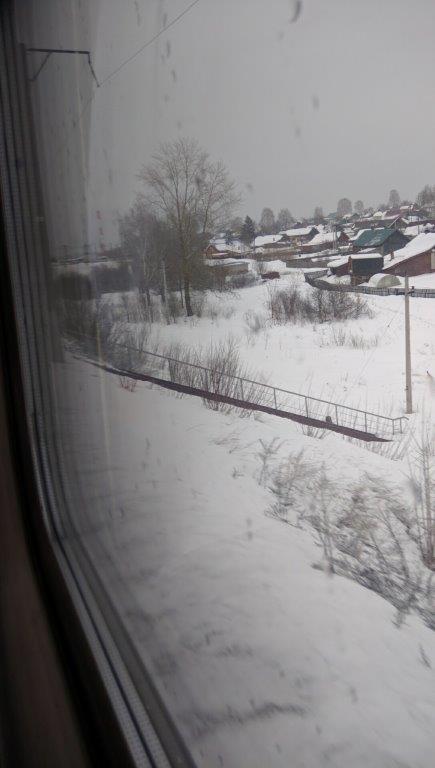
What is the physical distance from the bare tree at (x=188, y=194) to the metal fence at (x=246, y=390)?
0.46 feet

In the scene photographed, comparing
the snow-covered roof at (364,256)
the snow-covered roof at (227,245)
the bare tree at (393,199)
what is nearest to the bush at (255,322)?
the snow-covered roof at (227,245)

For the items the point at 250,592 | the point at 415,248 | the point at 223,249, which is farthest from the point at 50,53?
the point at 250,592

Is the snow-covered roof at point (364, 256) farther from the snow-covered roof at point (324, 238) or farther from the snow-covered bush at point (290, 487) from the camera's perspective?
the snow-covered bush at point (290, 487)

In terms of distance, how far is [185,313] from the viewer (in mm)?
1049

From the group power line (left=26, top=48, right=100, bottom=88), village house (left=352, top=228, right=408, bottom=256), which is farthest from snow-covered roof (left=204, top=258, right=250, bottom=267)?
power line (left=26, top=48, right=100, bottom=88)

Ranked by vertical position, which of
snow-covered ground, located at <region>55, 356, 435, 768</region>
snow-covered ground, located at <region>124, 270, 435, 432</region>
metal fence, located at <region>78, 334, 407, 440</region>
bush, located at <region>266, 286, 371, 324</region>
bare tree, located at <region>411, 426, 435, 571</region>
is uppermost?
bush, located at <region>266, 286, 371, 324</region>

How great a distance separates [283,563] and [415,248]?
1.74ft

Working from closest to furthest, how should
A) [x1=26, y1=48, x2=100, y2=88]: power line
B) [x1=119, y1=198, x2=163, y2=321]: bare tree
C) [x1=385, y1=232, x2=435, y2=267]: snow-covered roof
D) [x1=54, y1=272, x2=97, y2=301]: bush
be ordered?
[x1=385, y1=232, x2=435, y2=267]: snow-covered roof < [x1=119, y1=198, x2=163, y2=321]: bare tree < [x1=26, y1=48, x2=100, y2=88]: power line < [x1=54, y1=272, x2=97, y2=301]: bush

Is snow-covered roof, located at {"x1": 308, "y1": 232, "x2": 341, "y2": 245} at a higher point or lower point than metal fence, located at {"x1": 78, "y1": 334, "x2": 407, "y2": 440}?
higher

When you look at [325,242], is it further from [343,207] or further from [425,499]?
[425,499]

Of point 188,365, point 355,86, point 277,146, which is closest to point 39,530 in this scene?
point 188,365

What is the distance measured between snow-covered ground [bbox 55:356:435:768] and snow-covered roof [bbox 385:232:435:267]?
0.20 feet

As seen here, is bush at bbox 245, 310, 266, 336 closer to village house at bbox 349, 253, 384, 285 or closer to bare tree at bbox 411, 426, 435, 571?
village house at bbox 349, 253, 384, 285

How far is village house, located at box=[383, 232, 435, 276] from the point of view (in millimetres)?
585
